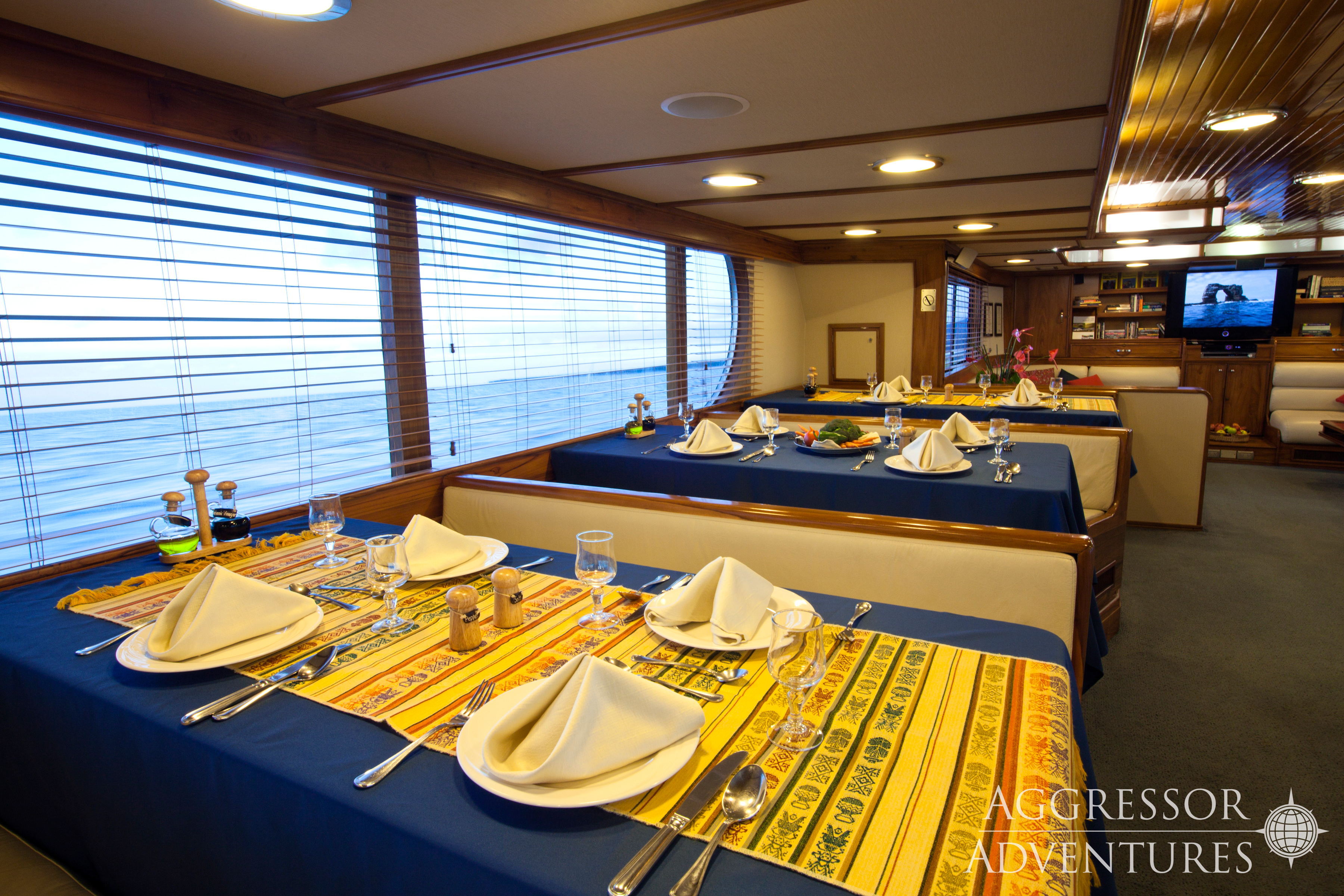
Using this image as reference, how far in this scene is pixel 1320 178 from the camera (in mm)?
3703

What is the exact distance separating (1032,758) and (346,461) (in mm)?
2197

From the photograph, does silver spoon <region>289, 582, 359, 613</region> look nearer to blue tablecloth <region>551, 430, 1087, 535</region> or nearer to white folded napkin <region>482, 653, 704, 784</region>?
white folded napkin <region>482, 653, 704, 784</region>

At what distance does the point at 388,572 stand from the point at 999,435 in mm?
2390

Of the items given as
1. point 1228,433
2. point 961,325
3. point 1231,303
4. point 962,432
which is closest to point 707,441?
point 962,432

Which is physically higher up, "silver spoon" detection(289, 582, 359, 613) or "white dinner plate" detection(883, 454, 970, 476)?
"white dinner plate" detection(883, 454, 970, 476)

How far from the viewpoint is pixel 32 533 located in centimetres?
162

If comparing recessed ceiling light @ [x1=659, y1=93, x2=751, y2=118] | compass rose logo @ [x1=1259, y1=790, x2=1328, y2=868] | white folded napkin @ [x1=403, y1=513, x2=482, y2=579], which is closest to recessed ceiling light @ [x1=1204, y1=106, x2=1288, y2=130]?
recessed ceiling light @ [x1=659, y1=93, x2=751, y2=118]

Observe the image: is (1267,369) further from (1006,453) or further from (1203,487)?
(1006,453)

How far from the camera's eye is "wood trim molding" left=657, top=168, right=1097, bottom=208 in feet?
9.95

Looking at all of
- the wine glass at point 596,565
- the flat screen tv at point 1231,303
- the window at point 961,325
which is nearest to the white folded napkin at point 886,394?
the window at point 961,325

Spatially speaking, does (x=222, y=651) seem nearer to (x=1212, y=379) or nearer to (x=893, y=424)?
(x=893, y=424)

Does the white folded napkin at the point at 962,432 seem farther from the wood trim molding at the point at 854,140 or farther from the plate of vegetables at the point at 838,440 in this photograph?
the wood trim molding at the point at 854,140

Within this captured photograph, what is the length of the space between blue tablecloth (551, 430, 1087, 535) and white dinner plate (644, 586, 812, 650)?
1060 mm

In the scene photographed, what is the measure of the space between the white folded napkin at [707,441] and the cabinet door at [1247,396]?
706cm
